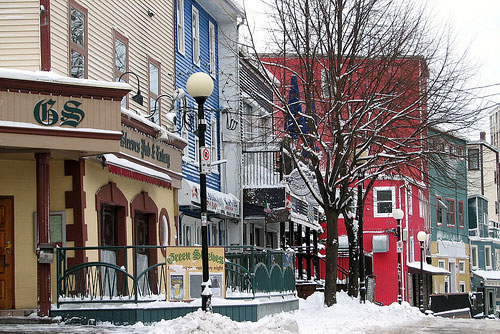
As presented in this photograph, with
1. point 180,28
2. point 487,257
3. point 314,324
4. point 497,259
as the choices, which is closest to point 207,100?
point 180,28

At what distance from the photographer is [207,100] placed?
98.0 ft

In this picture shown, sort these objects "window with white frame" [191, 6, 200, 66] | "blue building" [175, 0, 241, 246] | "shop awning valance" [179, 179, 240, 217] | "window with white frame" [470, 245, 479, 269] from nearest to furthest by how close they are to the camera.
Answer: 1. "shop awning valance" [179, 179, 240, 217]
2. "blue building" [175, 0, 241, 246]
3. "window with white frame" [191, 6, 200, 66]
4. "window with white frame" [470, 245, 479, 269]

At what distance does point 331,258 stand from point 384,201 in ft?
89.7

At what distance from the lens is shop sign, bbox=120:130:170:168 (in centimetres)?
2007

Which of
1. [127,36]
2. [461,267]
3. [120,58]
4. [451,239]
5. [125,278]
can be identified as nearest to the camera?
[125,278]

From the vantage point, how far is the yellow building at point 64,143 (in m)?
16.5

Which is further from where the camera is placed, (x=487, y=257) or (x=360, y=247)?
(x=487, y=257)

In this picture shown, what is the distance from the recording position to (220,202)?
92.7 ft

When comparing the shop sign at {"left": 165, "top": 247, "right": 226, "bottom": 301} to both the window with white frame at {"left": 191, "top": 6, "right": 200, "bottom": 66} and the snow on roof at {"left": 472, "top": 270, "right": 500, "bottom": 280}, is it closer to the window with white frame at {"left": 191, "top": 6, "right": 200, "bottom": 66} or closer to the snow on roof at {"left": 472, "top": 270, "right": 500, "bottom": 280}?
the window with white frame at {"left": 191, "top": 6, "right": 200, "bottom": 66}

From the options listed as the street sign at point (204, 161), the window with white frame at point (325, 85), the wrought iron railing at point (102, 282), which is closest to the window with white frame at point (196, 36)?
the window with white frame at point (325, 85)

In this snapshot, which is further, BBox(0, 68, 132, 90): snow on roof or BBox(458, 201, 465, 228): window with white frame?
BBox(458, 201, 465, 228): window with white frame

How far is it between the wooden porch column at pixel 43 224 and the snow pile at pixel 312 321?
183 cm

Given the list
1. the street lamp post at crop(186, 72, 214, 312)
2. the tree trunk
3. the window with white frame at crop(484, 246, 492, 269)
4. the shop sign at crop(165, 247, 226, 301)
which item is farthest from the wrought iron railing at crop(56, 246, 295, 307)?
the window with white frame at crop(484, 246, 492, 269)

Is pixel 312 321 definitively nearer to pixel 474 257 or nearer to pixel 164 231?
pixel 164 231
